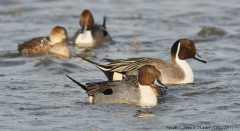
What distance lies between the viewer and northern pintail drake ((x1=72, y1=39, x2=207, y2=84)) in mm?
7859

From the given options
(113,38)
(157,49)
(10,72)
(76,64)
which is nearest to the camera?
(10,72)

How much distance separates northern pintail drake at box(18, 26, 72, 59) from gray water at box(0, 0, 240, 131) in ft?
0.86

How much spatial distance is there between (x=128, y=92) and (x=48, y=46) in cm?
450

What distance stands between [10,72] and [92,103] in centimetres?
281

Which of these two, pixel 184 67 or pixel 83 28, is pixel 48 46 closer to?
pixel 83 28

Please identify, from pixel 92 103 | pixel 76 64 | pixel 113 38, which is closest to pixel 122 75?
pixel 92 103

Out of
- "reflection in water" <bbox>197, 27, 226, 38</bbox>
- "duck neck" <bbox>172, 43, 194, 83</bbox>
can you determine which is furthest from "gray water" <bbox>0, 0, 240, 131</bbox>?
"duck neck" <bbox>172, 43, 194, 83</bbox>

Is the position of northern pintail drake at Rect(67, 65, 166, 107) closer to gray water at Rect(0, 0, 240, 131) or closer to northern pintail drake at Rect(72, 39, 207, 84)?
gray water at Rect(0, 0, 240, 131)

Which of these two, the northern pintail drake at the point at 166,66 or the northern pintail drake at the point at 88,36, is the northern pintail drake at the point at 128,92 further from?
the northern pintail drake at the point at 88,36

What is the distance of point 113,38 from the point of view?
12781mm

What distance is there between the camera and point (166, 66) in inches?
324

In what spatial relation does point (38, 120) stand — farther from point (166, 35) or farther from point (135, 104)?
point (166, 35)

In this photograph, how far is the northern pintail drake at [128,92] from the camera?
20.7 ft

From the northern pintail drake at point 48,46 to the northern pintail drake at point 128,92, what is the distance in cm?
390
